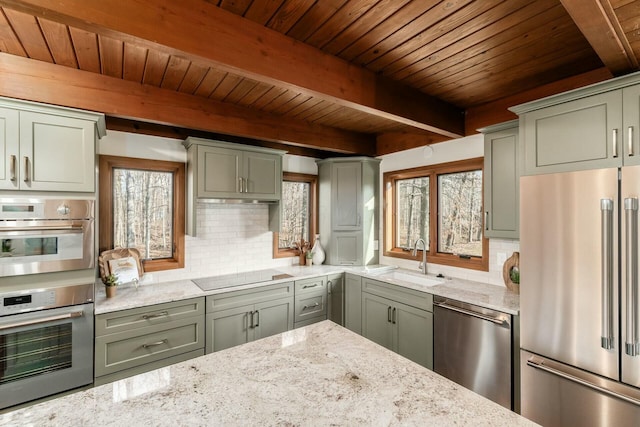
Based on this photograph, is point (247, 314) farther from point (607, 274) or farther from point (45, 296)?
point (607, 274)

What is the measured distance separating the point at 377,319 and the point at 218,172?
213cm

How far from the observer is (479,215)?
3.00 m

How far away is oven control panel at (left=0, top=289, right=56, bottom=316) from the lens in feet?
6.13

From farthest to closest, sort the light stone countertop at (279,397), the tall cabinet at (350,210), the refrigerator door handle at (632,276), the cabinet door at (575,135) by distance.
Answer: the tall cabinet at (350,210), the cabinet door at (575,135), the refrigerator door handle at (632,276), the light stone countertop at (279,397)

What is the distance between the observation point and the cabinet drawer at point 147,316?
2.17 meters

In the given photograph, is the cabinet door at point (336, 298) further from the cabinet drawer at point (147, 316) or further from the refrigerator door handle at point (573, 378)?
the refrigerator door handle at point (573, 378)

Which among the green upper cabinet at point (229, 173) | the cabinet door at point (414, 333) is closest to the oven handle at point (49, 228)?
the green upper cabinet at point (229, 173)

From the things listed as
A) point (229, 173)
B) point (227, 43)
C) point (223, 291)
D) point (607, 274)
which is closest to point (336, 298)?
point (223, 291)

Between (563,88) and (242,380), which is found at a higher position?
(563,88)

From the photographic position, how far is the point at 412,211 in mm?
3693

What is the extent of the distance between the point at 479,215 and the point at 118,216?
3377 millimetres

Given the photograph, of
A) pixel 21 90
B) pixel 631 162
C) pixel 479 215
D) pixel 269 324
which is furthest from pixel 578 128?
pixel 21 90

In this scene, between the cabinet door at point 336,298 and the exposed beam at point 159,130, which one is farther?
the cabinet door at point 336,298

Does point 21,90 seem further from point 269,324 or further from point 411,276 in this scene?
point 411,276
